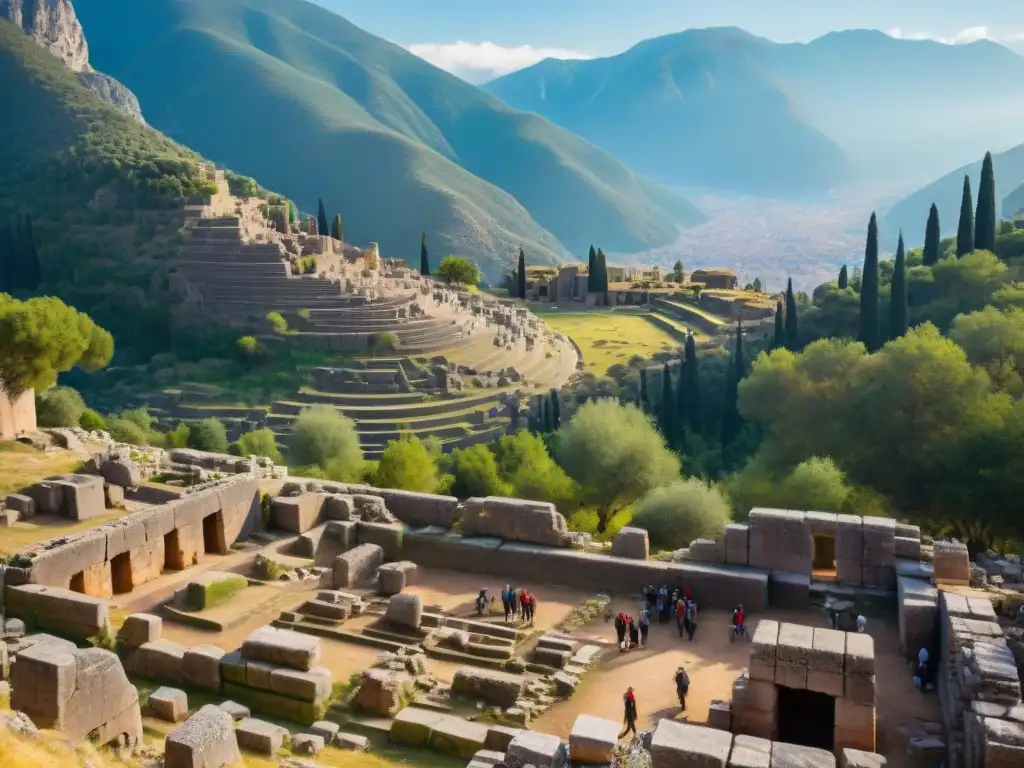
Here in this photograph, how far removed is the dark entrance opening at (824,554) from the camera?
19.8 m

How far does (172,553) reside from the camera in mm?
20469

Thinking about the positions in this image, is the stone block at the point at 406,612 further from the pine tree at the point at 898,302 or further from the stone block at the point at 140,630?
the pine tree at the point at 898,302

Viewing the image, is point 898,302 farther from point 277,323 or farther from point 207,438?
point 277,323

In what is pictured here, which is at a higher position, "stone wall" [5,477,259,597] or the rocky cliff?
the rocky cliff

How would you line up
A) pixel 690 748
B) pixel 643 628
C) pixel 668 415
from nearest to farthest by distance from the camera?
pixel 690 748, pixel 643 628, pixel 668 415

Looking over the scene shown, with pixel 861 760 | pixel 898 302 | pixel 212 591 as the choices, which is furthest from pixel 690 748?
pixel 898 302

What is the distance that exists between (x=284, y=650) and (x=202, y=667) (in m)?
1.52

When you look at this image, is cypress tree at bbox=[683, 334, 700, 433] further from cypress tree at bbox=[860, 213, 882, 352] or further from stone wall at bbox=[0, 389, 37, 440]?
stone wall at bbox=[0, 389, 37, 440]

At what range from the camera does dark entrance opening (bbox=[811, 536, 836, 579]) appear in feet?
→ 64.8

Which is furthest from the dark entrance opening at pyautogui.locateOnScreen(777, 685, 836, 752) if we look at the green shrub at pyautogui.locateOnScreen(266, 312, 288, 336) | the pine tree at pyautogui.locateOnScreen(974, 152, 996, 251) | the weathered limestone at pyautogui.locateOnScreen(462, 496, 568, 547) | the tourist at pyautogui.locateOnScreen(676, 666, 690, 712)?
the green shrub at pyautogui.locateOnScreen(266, 312, 288, 336)

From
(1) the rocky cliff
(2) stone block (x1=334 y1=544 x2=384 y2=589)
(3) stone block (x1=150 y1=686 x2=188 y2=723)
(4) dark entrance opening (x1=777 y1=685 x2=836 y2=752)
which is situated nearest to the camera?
(4) dark entrance opening (x1=777 y1=685 x2=836 y2=752)

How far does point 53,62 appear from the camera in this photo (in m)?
126

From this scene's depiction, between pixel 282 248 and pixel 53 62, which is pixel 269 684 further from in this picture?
pixel 53 62

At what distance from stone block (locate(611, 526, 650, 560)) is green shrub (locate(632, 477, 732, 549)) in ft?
15.9
